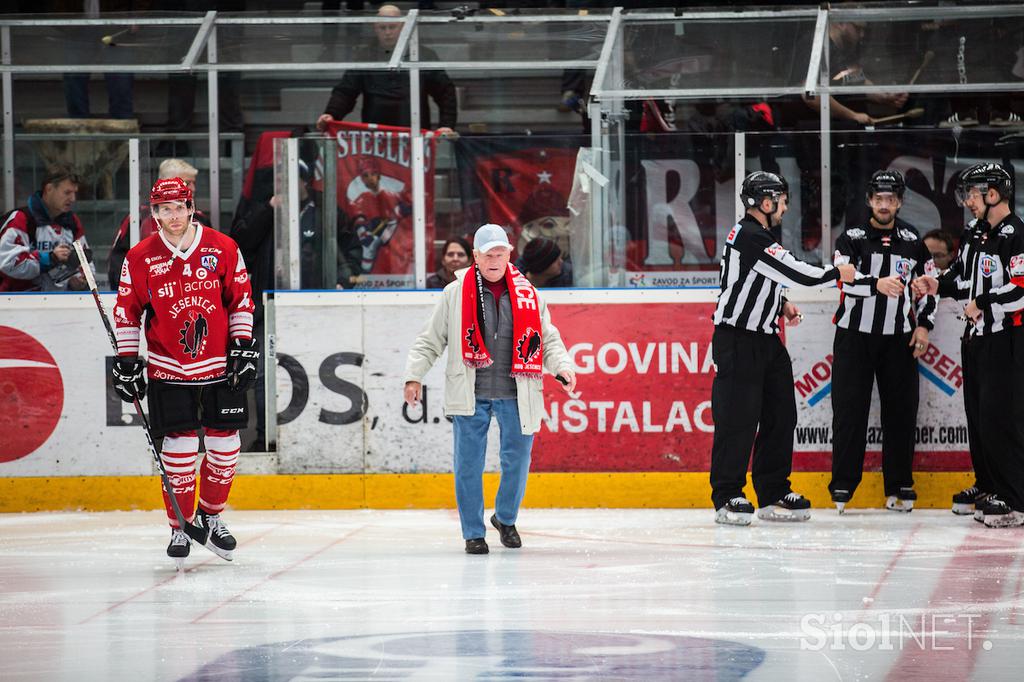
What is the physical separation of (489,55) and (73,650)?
5.41 meters

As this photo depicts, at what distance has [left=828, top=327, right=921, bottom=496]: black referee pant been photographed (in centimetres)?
773

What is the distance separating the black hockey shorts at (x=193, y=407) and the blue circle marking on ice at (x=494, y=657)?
1724 mm

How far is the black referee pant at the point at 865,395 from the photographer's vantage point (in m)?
7.73

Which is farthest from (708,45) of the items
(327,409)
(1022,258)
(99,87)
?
(99,87)

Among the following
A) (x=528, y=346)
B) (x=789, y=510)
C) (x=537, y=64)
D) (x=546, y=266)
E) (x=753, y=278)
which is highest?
(x=537, y=64)

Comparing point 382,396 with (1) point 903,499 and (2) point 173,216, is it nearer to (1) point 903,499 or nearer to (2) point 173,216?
(2) point 173,216

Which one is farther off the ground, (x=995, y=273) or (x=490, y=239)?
(x=490, y=239)

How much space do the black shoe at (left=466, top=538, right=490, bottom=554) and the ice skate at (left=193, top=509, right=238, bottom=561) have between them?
1050 mm

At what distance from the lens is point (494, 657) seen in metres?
4.23

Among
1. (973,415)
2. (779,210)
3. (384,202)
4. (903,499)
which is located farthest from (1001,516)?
(384,202)

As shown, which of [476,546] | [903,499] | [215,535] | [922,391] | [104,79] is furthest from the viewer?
[104,79]

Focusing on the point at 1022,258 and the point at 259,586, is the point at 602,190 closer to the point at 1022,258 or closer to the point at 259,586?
the point at 1022,258

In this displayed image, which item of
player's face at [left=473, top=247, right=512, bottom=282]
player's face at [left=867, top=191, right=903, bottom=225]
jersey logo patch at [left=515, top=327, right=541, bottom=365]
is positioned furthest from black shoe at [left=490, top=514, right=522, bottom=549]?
player's face at [left=867, top=191, right=903, bottom=225]

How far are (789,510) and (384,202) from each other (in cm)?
291
